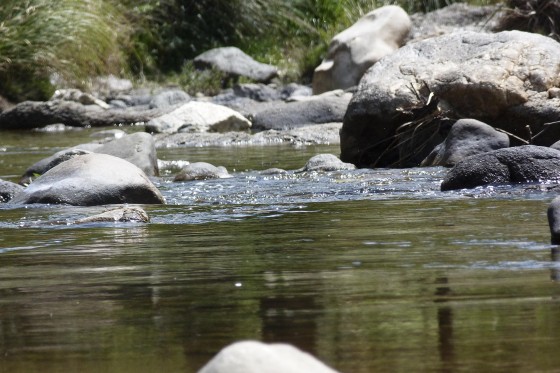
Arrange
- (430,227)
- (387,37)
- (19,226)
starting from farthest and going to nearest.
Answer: (387,37)
(19,226)
(430,227)

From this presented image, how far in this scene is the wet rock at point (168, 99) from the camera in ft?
61.5

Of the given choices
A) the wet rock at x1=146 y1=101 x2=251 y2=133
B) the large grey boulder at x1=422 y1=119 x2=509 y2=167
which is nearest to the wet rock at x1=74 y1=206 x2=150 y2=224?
the large grey boulder at x1=422 y1=119 x2=509 y2=167

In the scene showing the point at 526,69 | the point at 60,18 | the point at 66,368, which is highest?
the point at 60,18

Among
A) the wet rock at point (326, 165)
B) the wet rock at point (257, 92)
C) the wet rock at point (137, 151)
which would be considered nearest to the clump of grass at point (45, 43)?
the wet rock at point (257, 92)

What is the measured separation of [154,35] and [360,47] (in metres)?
6.72

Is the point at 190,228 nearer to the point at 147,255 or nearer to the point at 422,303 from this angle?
the point at 147,255

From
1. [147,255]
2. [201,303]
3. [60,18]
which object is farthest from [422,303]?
[60,18]

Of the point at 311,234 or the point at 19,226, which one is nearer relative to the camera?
the point at 311,234

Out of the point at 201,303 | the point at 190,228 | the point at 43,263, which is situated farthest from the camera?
the point at 190,228

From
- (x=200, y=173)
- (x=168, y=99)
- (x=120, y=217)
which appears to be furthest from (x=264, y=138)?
(x=120, y=217)

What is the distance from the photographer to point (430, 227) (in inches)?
209

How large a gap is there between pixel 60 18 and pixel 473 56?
10.4 metres

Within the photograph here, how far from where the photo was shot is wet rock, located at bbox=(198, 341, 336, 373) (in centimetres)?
207

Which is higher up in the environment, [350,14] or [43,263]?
[350,14]
